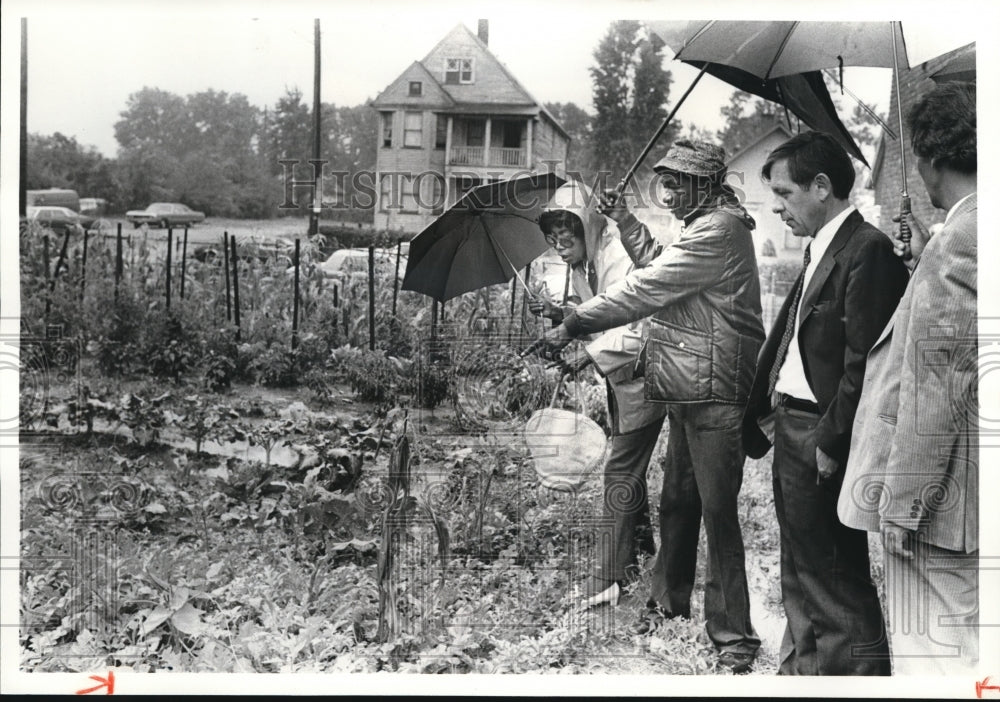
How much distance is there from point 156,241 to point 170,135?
524 millimetres

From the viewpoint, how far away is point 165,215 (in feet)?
15.8

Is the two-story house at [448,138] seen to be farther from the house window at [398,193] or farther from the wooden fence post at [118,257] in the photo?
the wooden fence post at [118,257]

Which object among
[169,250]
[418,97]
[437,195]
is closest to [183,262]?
[169,250]

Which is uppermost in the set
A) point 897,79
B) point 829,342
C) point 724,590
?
point 897,79

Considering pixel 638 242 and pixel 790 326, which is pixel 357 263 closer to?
pixel 638 242

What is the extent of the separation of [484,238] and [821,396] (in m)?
1.73

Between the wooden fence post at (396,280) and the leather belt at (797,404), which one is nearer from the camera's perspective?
the leather belt at (797,404)

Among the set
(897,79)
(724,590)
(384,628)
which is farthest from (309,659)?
(897,79)

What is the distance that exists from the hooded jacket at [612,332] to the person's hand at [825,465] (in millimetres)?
729

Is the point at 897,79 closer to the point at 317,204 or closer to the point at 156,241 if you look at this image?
the point at 317,204

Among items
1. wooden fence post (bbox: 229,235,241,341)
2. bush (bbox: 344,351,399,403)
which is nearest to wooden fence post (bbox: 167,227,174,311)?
wooden fence post (bbox: 229,235,241,341)

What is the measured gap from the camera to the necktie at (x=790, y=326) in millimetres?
4457

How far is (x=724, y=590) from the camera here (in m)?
4.63

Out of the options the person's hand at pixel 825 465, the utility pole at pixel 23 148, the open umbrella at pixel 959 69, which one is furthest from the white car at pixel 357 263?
the open umbrella at pixel 959 69
